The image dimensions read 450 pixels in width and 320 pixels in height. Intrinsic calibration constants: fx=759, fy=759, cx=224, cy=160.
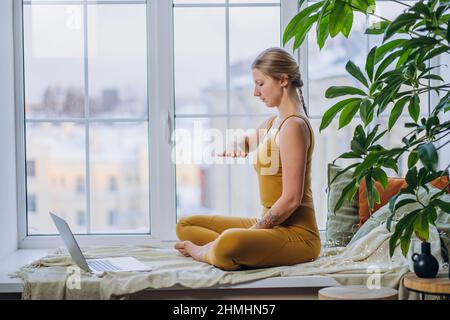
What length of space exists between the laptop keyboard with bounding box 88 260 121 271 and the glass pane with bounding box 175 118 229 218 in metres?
0.84

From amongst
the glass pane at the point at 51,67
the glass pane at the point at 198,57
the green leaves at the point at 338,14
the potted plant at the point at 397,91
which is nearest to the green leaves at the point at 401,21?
the potted plant at the point at 397,91

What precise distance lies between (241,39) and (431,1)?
65.4 inches

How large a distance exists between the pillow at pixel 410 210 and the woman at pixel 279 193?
0.30 m

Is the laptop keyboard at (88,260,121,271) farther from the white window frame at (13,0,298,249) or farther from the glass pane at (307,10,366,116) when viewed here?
the glass pane at (307,10,366,116)

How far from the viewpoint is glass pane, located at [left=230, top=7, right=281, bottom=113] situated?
4039 mm

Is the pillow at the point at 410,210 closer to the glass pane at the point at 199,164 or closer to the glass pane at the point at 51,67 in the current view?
the glass pane at the point at 199,164

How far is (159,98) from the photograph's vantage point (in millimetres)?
3969

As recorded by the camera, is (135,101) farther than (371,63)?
Yes

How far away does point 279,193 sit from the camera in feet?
10.7

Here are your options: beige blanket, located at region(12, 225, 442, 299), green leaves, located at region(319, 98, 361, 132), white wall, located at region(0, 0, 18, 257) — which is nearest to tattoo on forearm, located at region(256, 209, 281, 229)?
beige blanket, located at region(12, 225, 442, 299)

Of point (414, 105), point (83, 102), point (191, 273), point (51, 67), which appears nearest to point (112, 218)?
point (83, 102)

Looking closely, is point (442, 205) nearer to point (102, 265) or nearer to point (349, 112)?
point (349, 112)

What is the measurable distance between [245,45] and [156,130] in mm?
655
